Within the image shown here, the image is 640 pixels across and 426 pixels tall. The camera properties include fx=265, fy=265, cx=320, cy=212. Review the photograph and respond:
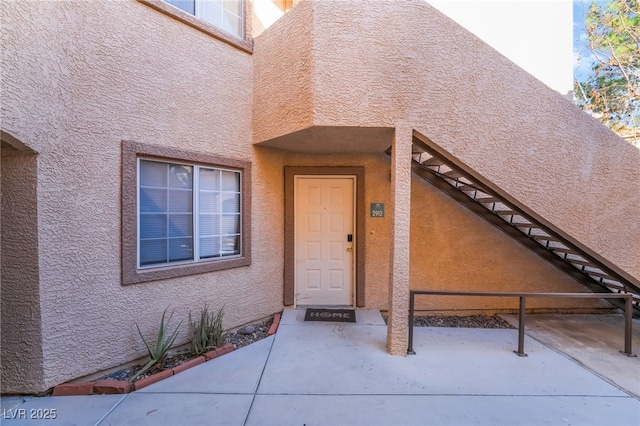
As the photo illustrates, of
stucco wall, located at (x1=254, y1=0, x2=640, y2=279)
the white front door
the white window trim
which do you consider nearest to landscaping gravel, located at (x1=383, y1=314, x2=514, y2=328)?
the white front door

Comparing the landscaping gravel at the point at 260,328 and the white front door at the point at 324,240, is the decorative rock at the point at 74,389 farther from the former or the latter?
the white front door at the point at 324,240

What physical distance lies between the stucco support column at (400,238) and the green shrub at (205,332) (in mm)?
2553

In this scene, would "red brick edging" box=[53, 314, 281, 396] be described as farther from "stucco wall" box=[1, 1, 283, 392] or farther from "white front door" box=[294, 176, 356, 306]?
"white front door" box=[294, 176, 356, 306]

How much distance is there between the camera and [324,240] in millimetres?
5473

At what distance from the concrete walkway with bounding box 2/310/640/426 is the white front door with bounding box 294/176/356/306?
146cm

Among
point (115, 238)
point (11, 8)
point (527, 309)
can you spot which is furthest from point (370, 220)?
point (11, 8)

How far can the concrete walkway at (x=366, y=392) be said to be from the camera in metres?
2.62

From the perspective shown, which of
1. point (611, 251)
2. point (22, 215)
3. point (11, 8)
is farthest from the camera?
point (611, 251)

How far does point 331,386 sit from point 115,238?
324cm

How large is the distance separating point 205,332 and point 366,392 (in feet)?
7.80

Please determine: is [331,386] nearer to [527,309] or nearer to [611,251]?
[611,251]

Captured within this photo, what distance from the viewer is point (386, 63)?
369 cm

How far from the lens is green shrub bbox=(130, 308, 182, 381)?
3.36 meters

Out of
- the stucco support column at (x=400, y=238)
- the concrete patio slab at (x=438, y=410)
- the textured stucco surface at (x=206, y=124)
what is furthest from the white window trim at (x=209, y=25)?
the concrete patio slab at (x=438, y=410)
